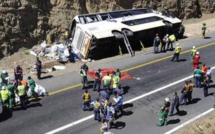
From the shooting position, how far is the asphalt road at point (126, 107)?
18562 mm

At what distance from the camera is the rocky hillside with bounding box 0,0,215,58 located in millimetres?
28188

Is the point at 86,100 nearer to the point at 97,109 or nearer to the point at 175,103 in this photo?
the point at 97,109

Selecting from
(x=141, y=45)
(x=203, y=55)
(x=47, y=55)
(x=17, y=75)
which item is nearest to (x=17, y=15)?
(x=47, y=55)

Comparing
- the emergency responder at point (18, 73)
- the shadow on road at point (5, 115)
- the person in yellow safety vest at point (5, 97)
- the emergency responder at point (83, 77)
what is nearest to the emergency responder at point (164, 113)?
the emergency responder at point (83, 77)

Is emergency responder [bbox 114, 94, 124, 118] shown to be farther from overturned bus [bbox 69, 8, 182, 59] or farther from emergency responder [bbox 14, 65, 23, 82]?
overturned bus [bbox 69, 8, 182, 59]

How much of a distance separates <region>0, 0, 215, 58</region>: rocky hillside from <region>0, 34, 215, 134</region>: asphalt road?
6045 mm

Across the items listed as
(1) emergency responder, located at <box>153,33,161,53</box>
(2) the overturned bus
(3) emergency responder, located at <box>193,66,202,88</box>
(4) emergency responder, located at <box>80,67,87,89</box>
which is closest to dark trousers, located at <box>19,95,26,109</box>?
(4) emergency responder, located at <box>80,67,87,89</box>

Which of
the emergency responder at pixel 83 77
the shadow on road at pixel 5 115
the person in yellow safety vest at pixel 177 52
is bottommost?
the shadow on road at pixel 5 115

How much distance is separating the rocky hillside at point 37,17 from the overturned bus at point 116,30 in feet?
6.00

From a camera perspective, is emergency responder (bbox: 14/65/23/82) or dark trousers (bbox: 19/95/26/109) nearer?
dark trousers (bbox: 19/95/26/109)

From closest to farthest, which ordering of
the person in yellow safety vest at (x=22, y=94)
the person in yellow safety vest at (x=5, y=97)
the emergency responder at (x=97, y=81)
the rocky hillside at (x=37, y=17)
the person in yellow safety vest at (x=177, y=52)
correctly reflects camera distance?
the person in yellow safety vest at (x=5, y=97) → the person in yellow safety vest at (x=22, y=94) → the emergency responder at (x=97, y=81) → the person in yellow safety vest at (x=177, y=52) → the rocky hillside at (x=37, y=17)

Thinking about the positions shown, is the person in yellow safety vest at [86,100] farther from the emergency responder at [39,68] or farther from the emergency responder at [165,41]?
the emergency responder at [165,41]

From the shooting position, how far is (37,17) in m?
30.1

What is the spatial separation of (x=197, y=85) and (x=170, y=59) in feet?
16.7
